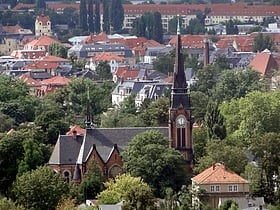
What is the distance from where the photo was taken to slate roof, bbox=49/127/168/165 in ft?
172

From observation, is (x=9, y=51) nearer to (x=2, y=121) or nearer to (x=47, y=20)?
(x=47, y=20)

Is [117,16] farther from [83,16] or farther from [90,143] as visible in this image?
[90,143]

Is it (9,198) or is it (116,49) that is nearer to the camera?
(9,198)

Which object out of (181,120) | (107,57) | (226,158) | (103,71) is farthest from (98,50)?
(226,158)

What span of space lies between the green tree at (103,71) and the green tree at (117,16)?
114 ft

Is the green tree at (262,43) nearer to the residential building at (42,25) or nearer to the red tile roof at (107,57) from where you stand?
the red tile roof at (107,57)

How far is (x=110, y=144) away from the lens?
173 feet

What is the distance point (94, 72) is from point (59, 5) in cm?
5859

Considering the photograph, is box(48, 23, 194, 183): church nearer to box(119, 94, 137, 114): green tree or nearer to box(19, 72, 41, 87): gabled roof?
box(119, 94, 137, 114): green tree

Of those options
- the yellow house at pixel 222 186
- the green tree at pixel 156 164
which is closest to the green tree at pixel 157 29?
the green tree at pixel 156 164

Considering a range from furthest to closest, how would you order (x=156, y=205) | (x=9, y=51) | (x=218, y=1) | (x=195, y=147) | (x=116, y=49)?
(x=218, y=1) < (x=9, y=51) < (x=116, y=49) < (x=195, y=147) < (x=156, y=205)

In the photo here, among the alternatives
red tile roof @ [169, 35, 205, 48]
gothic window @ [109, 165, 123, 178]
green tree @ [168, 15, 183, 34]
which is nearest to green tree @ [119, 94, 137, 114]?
gothic window @ [109, 165, 123, 178]

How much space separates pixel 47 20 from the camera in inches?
5581

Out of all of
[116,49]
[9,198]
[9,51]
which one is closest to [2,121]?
[9,198]
